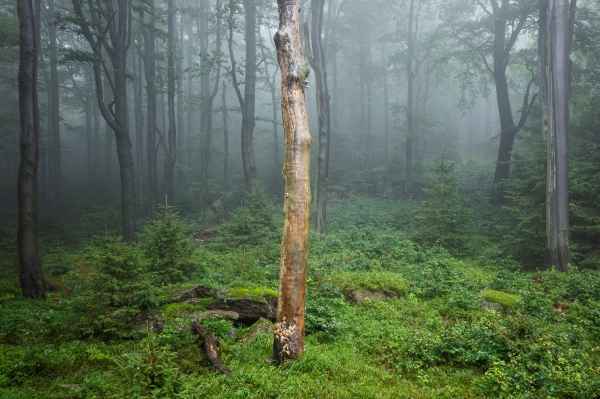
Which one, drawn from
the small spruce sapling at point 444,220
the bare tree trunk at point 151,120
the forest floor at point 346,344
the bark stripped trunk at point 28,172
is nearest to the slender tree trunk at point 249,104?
the bare tree trunk at point 151,120

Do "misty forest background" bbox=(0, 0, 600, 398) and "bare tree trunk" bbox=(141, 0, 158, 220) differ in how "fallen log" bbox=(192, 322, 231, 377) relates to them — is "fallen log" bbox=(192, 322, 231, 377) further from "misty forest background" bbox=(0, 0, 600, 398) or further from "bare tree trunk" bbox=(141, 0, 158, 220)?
"bare tree trunk" bbox=(141, 0, 158, 220)

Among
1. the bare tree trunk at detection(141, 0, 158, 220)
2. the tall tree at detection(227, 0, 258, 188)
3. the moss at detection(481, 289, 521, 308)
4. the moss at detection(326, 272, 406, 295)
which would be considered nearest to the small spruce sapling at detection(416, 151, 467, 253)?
the moss at detection(481, 289, 521, 308)

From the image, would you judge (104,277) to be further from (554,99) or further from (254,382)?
(554,99)

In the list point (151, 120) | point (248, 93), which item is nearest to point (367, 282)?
point (248, 93)

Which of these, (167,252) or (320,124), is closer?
(167,252)

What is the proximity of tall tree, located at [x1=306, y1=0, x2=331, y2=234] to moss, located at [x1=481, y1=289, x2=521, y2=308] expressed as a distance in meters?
8.06

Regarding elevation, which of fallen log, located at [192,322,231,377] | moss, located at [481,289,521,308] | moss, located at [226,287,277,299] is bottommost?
moss, located at [481,289,521,308]

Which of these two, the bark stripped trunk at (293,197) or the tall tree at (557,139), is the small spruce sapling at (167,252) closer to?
the bark stripped trunk at (293,197)

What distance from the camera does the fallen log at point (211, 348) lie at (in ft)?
15.0

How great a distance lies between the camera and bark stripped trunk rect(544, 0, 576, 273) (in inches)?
402

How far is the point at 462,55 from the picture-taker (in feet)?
68.7

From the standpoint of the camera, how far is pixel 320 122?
622 inches

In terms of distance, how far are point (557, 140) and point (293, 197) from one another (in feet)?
32.0

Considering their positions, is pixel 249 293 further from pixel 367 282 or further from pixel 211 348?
pixel 367 282
